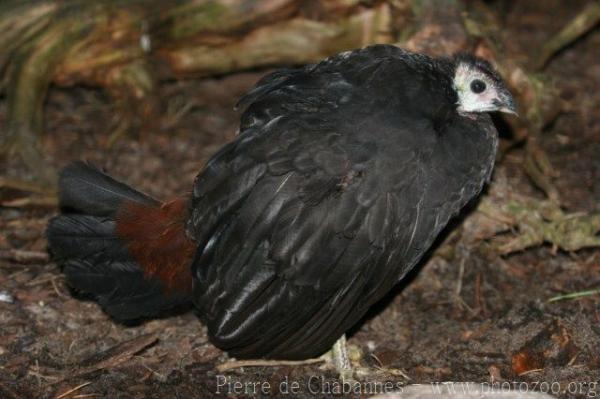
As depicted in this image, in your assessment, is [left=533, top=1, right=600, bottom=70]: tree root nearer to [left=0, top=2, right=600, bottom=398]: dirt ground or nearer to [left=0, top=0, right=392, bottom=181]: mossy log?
[left=0, top=2, right=600, bottom=398]: dirt ground

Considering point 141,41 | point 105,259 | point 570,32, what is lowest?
point 105,259

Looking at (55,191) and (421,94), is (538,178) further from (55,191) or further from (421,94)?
(55,191)

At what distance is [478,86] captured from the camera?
429 centimetres

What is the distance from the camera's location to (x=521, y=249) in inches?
197

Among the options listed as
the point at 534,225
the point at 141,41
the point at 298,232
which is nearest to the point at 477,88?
the point at 534,225

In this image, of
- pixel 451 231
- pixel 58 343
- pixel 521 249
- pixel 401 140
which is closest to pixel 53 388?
pixel 58 343

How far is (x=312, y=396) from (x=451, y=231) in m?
1.42

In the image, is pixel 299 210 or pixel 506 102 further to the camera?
pixel 506 102

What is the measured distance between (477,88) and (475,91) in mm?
19

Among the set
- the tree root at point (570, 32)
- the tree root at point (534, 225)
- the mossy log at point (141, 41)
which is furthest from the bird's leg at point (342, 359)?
the tree root at point (570, 32)

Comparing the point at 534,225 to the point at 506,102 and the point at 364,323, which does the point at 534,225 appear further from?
the point at 364,323

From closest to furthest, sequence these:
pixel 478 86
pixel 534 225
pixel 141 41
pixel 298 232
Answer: pixel 298 232 → pixel 478 86 → pixel 534 225 → pixel 141 41

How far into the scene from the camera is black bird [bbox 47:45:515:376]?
12.5 ft

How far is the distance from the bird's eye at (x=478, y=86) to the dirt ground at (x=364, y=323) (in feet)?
3.09
